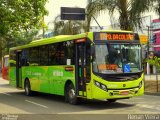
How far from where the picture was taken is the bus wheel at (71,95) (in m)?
16.9

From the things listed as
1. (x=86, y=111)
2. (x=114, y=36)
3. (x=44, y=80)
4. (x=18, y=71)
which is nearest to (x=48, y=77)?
(x=44, y=80)

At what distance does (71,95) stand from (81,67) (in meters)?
1.54

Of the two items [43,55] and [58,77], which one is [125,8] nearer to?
[43,55]

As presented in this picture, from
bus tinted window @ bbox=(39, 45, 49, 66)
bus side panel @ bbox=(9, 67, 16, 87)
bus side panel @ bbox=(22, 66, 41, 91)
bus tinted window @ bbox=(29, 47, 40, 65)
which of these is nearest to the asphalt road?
bus tinted window @ bbox=(39, 45, 49, 66)

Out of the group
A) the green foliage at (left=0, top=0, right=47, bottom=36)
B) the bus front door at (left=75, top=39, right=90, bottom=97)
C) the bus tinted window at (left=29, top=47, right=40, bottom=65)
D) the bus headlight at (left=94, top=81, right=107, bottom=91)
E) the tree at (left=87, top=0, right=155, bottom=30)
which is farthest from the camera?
the tree at (left=87, top=0, right=155, bottom=30)

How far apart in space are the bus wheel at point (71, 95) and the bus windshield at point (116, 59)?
1994mm

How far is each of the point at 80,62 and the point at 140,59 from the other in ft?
7.65

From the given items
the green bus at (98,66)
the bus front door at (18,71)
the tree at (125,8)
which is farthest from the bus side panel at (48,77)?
the tree at (125,8)

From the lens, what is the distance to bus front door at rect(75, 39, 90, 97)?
52.3ft

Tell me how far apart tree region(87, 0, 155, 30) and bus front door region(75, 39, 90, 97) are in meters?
10.3

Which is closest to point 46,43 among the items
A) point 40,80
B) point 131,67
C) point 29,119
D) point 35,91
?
point 40,80

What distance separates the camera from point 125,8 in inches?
1083

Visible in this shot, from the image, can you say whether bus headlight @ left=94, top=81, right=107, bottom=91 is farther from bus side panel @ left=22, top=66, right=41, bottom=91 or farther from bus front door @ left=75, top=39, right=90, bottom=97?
bus side panel @ left=22, top=66, right=41, bottom=91

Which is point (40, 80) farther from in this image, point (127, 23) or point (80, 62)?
point (127, 23)
